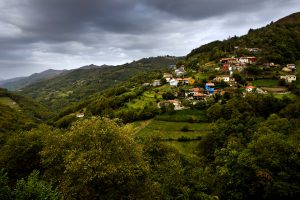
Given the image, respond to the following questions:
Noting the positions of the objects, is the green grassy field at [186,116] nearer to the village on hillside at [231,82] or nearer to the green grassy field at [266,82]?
the village on hillside at [231,82]

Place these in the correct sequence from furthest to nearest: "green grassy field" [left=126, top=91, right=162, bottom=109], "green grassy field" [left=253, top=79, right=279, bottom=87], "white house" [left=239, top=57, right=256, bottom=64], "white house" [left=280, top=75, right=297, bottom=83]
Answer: "white house" [left=239, top=57, right=256, bottom=64] < "green grassy field" [left=126, top=91, right=162, bottom=109] < "green grassy field" [left=253, top=79, right=279, bottom=87] < "white house" [left=280, top=75, right=297, bottom=83]

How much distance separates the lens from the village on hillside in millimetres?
84812

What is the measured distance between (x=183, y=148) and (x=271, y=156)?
95.3 feet

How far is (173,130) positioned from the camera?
2763 inches

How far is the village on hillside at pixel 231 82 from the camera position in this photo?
8481 cm

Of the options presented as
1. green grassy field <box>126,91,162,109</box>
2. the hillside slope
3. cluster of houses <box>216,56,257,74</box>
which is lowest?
green grassy field <box>126,91,162,109</box>

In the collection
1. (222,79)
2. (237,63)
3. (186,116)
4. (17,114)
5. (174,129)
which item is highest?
(237,63)

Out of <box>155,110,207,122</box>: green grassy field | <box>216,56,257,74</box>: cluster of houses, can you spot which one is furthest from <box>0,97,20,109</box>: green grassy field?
<box>216,56,257,74</box>: cluster of houses

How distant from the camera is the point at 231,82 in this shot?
3834 inches

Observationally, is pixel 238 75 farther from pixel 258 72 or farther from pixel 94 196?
pixel 94 196

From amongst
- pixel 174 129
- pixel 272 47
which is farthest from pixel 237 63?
pixel 174 129

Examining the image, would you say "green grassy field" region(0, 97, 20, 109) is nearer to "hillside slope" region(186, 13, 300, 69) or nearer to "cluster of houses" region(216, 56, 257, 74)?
"hillside slope" region(186, 13, 300, 69)

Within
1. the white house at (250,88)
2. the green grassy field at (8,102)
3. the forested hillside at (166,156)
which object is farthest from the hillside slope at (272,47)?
the green grassy field at (8,102)

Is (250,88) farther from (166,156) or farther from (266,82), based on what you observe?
(166,156)
